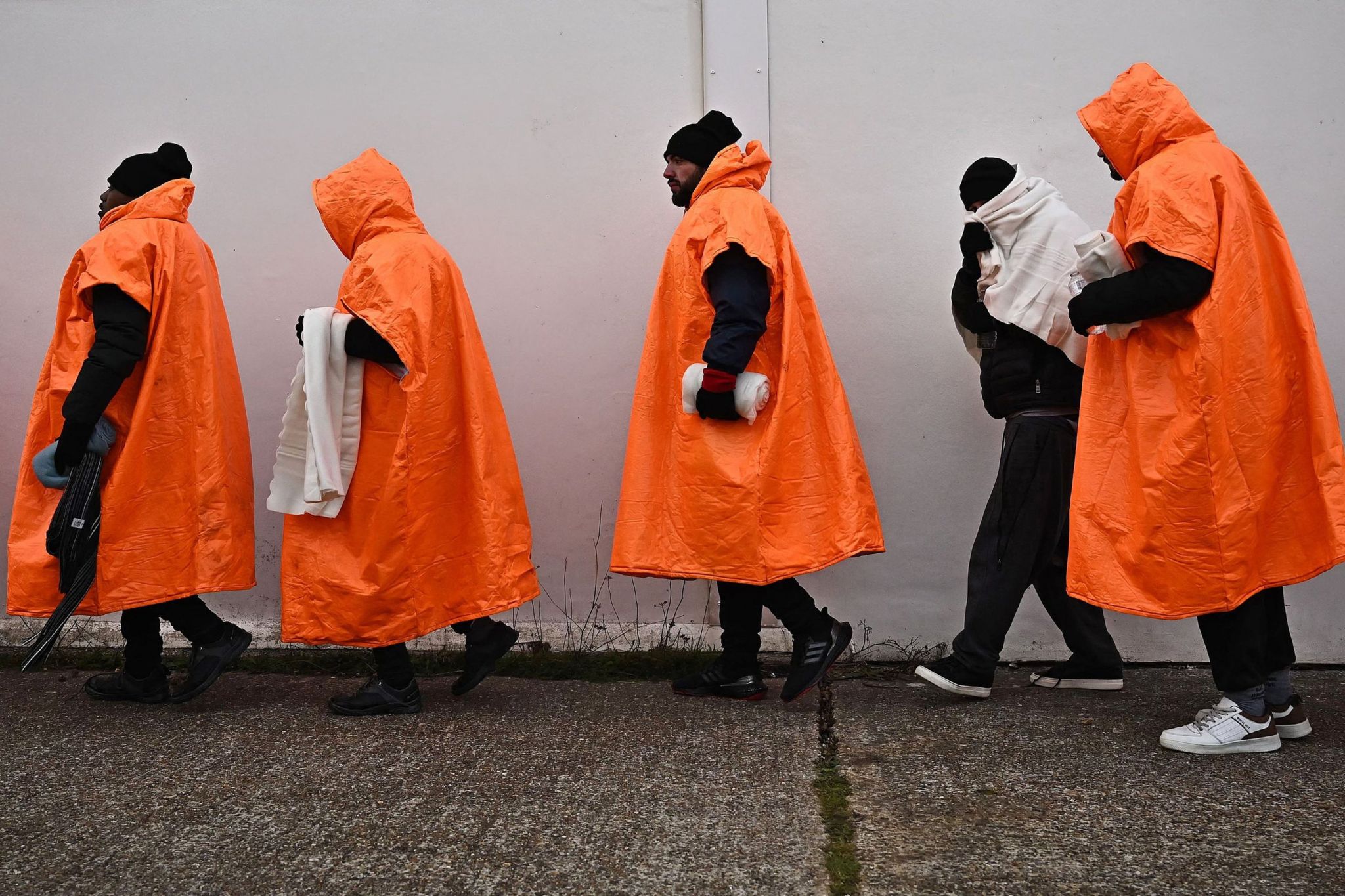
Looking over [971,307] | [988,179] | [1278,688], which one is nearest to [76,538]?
[971,307]

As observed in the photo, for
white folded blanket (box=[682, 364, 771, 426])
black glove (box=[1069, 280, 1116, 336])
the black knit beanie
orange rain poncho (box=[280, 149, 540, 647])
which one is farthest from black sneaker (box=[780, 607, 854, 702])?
the black knit beanie

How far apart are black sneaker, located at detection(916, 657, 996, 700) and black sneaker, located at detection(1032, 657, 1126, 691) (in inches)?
14.5

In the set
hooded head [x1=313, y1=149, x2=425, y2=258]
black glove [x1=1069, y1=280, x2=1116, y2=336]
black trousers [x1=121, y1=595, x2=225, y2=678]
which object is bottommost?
black trousers [x1=121, y1=595, x2=225, y2=678]

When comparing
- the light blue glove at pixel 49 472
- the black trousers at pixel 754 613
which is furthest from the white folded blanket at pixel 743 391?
the light blue glove at pixel 49 472

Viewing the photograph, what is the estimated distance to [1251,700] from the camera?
2553 mm

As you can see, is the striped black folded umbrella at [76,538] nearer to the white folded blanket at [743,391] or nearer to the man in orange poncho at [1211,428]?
the white folded blanket at [743,391]

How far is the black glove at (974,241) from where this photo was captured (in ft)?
9.98

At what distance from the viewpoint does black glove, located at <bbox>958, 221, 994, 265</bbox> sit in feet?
9.98

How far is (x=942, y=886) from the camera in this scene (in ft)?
5.93

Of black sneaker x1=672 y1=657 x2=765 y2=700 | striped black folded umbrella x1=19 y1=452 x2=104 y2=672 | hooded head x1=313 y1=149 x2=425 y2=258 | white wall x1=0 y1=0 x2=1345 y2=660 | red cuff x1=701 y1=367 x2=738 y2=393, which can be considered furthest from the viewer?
white wall x1=0 y1=0 x2=1345 y2=660

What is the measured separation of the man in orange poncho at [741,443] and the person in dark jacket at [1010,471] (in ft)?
1.10

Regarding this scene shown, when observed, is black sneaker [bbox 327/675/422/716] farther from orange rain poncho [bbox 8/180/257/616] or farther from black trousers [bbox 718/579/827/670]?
black trousers [bbox 718/579/827/670]

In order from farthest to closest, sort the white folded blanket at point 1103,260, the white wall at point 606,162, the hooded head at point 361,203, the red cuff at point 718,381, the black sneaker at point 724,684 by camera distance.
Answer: the white wall at point 606,162 → the black sneaker at point 724,684 → the hooded head at point 361,203 → the red cuff at point 718,381 → the white folded blanket at point 1103,260

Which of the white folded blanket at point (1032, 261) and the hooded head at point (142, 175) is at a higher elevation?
the hooded head at point (142, 175)
